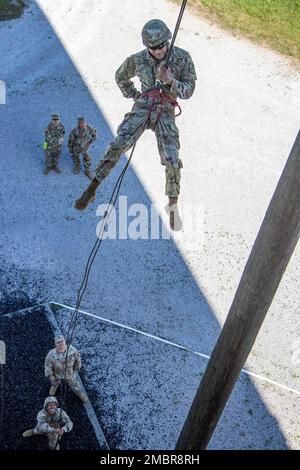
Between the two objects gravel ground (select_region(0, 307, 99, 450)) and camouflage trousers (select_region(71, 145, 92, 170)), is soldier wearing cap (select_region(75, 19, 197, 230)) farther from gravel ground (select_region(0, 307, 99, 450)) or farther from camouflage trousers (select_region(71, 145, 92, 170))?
camouflage trousers (select_region(71, 145, 92, 170))

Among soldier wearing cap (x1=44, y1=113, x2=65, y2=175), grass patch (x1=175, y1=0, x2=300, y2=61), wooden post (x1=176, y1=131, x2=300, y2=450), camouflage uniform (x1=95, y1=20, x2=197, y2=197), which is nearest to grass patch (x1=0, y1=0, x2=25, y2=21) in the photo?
grass patch (x1=175, y1=0, x2=300, y2=61)

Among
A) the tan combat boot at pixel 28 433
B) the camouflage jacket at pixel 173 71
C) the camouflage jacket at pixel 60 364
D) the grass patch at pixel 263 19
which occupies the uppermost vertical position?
the camouflage jacket at pixel 173 71

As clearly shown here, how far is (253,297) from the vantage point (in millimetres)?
7633

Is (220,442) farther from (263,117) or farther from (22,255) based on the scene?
(263,117)

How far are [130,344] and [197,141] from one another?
597 centimetres

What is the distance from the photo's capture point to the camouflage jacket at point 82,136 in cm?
1582

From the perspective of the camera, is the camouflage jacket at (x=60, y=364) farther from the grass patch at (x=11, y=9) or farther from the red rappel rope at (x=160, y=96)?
the grass patch at (x=11, y=9)

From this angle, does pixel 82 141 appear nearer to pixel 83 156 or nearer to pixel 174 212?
pixel 83 156

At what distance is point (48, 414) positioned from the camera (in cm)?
1129

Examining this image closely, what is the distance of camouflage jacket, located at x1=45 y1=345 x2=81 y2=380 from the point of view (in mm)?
11789

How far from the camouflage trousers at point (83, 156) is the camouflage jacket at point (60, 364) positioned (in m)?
5.30

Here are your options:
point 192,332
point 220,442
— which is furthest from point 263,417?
point 192,332

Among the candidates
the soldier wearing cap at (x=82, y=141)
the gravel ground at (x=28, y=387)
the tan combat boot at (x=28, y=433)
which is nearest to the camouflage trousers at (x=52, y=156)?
the soldier wearing cap at (x=82, y=141)

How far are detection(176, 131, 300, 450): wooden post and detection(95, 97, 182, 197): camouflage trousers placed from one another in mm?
2071
